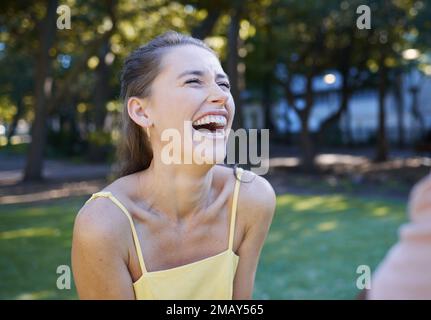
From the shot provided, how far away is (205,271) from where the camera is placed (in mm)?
1915

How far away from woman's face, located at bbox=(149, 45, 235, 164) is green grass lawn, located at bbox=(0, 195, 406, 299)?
3.96 metres

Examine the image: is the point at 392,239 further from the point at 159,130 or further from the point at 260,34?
the point at 260,34

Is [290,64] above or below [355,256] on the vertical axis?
above

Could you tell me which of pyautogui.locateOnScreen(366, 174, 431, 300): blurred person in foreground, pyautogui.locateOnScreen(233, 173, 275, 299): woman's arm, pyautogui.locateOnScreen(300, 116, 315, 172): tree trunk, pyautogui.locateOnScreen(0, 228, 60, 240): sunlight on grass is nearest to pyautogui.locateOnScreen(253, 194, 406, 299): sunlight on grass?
pyautogui.locateOnScreen(233, 173, 275, 299): woman's arm

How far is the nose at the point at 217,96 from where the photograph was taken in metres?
1.84

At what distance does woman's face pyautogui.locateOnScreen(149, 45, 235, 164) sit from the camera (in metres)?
1.78

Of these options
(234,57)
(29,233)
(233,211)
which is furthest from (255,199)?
(234,57)

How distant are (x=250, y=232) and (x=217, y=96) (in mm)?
572

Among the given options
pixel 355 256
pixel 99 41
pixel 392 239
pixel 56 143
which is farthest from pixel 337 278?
pixel 56 143

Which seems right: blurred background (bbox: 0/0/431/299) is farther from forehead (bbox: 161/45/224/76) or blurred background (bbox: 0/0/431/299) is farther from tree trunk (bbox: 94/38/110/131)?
forehead (bbox: 161/45/224/76)

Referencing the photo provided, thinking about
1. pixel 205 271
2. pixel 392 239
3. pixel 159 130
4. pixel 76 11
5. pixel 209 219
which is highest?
pixel 76 11

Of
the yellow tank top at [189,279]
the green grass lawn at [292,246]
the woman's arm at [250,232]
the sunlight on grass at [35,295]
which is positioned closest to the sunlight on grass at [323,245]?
the green grass lawn at [292,246]

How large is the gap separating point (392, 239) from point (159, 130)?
729 centimetres

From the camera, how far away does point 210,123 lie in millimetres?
1810
